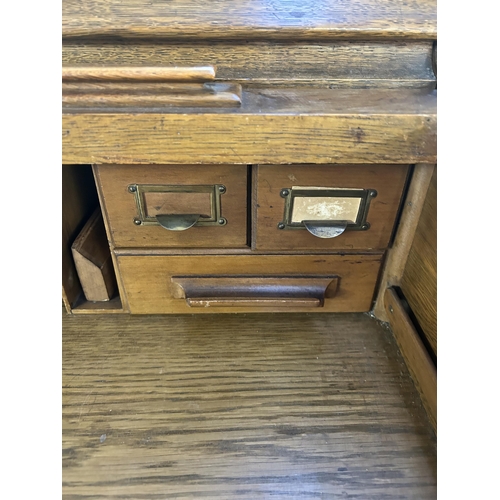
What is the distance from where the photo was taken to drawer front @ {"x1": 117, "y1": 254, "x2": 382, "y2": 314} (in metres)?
0.76

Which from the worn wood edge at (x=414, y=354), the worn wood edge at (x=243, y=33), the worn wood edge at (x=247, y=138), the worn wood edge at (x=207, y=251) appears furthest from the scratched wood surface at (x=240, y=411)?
the worn wood edge at (x=243, y=33)

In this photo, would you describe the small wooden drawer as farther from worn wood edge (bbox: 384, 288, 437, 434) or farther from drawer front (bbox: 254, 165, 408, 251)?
worn wood edge (bbox: 384, 288, 437, 434)

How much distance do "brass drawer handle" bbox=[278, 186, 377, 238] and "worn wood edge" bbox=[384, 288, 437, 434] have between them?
16cm

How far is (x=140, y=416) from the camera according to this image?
0.67m

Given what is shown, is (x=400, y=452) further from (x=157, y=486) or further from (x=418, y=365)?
(x=157, y=486)

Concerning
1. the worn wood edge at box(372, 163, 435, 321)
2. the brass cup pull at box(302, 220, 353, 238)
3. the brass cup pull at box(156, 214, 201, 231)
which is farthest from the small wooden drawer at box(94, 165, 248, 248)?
the worn wood edge at box(372, 163, 435, 321)

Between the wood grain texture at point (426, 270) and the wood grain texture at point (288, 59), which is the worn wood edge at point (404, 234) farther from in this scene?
the wood grain texture at point (288, 59)

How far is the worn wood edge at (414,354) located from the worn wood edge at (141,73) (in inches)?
18.6

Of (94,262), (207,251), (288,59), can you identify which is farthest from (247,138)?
(94,262)

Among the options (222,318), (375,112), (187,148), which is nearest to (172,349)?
(222,318)

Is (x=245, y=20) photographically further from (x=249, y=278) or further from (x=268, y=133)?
(x=249, y=278)

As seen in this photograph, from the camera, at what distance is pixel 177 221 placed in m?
0.68

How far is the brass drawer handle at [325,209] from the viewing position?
26.4 inches

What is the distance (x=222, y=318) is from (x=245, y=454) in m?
0.27
